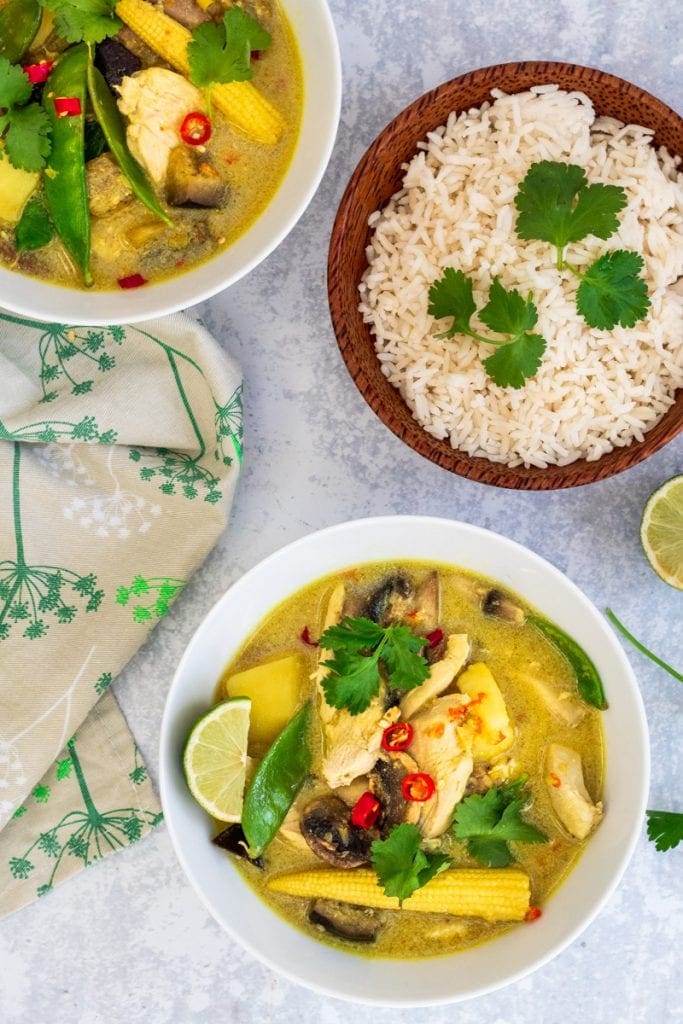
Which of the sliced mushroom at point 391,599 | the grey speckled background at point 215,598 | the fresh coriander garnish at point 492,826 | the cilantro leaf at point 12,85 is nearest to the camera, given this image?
the cilantro leaf at point 12,85

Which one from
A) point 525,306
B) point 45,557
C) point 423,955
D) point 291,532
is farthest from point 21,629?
point 525,306

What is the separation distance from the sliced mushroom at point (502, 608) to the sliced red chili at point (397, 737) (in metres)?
Answer: 0.35

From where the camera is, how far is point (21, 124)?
2465 mm

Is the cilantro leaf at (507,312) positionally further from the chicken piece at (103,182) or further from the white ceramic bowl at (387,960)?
the chicken piece at (103,182)

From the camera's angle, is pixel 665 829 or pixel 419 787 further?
pixel 665 829

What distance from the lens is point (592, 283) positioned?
8.21 ft

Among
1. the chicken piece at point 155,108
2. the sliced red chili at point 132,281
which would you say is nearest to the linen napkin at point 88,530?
the sliced red chili at point 132,281

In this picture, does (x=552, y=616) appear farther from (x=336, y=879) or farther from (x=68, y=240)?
(x=68, y=240)

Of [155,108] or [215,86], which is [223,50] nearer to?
[215,86]

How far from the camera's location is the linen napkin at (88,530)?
287 cm

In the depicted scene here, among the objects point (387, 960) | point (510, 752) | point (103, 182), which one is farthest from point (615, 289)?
point (387, 960)

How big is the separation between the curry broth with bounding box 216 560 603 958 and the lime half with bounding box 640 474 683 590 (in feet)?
1.38

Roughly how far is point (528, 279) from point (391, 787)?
1289 millimetres

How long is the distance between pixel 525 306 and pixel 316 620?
3.03 ft
